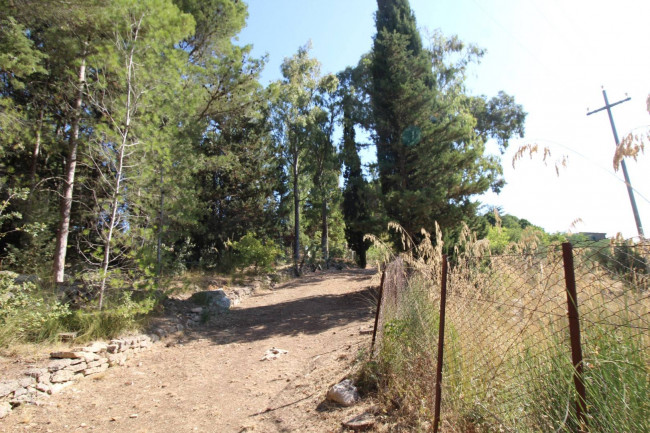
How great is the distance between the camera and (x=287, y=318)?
8.30 metres

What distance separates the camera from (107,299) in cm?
609

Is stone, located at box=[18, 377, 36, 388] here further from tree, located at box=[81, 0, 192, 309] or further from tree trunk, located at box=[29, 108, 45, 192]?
tree trunk, located at box=[29, 108, 45, 192]

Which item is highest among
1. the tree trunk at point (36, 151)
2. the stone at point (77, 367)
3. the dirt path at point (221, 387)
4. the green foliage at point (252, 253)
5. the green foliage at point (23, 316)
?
the tree trunk at point (36, 151)

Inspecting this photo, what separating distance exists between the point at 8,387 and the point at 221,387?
7.49ft

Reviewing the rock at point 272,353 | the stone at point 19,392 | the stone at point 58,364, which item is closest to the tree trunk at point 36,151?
the stone at point 58,364

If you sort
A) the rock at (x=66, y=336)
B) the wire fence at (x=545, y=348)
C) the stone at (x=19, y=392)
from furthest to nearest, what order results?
1. the rock at (x=66, y=336)
2. the stone at (x=19, y=392)
3. the wire fence at (x=545, y=348)

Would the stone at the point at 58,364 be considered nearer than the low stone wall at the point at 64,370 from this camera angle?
No

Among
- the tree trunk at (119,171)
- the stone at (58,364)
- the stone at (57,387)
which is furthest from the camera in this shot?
the tree trunk at (119,171)

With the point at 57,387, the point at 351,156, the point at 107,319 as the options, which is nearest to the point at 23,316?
the point at 107,319

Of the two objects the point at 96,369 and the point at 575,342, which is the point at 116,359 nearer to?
the point at 96,369

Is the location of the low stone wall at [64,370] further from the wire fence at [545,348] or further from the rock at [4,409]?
the wire fence at [545,348]

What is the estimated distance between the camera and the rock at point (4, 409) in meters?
3.48

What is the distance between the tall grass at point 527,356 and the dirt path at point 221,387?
84 centimetres

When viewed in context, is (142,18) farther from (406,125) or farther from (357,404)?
(357,404)
